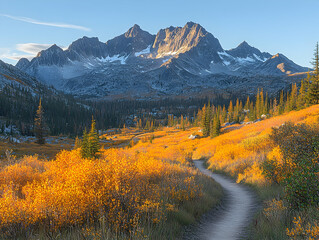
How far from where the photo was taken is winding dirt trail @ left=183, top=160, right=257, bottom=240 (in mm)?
6522

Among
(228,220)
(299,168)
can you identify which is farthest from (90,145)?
(299,168)

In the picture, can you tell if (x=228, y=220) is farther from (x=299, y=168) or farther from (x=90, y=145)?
(x=90, y=145)

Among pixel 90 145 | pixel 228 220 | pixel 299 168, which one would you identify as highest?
pixel 299 168

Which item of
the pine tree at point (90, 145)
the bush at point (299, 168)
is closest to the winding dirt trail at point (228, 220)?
the bush at point (299, 168)

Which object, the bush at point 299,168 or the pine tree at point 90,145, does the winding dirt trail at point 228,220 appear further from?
the pine tree at point 90,145

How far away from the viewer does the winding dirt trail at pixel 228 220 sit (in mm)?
6522

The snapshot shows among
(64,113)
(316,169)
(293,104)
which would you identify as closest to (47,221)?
(316,169)

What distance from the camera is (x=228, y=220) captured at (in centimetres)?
809

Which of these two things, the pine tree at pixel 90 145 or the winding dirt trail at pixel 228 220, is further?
the pine tree at pixel 90 145

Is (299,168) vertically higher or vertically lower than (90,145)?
higher

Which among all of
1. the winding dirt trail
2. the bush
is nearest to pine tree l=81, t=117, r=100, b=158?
A: the winding dirt trail

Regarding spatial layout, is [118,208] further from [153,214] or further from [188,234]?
[188,234]

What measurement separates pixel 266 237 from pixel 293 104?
70.2 metres

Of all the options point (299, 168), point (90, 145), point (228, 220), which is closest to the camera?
point (228, 220)
